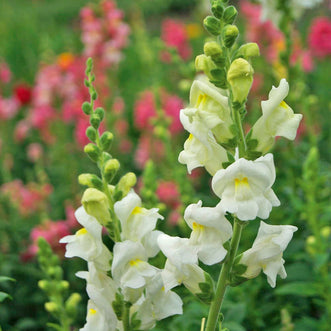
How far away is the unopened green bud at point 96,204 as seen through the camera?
1.49 meters

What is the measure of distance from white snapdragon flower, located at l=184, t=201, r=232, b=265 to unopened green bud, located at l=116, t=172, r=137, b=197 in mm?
230

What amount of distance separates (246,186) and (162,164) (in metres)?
3.18

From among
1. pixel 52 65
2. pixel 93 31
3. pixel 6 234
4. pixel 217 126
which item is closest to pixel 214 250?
pixel 217 126

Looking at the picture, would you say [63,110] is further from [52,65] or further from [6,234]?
[6,234]

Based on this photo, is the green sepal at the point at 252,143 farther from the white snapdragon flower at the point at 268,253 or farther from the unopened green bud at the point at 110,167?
the unopened green bud at the point at 110,167

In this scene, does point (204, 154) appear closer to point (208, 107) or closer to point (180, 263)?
point (208, 107)

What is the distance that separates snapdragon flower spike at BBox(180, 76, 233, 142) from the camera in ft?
4.56

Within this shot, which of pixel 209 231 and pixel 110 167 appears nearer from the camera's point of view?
pixel 209 231

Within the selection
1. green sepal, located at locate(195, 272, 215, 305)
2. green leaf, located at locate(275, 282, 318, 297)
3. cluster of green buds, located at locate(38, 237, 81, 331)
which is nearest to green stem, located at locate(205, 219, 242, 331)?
green sepal, located at locate(195, 272, 215, 305)

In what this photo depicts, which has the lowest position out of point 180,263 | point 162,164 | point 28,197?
point 180,263

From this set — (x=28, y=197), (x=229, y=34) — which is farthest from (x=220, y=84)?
(x=28, y=197)

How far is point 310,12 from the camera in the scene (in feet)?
27.1

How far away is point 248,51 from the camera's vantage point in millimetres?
1457

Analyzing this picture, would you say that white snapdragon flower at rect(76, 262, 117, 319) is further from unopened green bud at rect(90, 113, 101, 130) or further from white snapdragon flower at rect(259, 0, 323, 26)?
white snapdragon flower at rect(259, 0, 323, 26)
